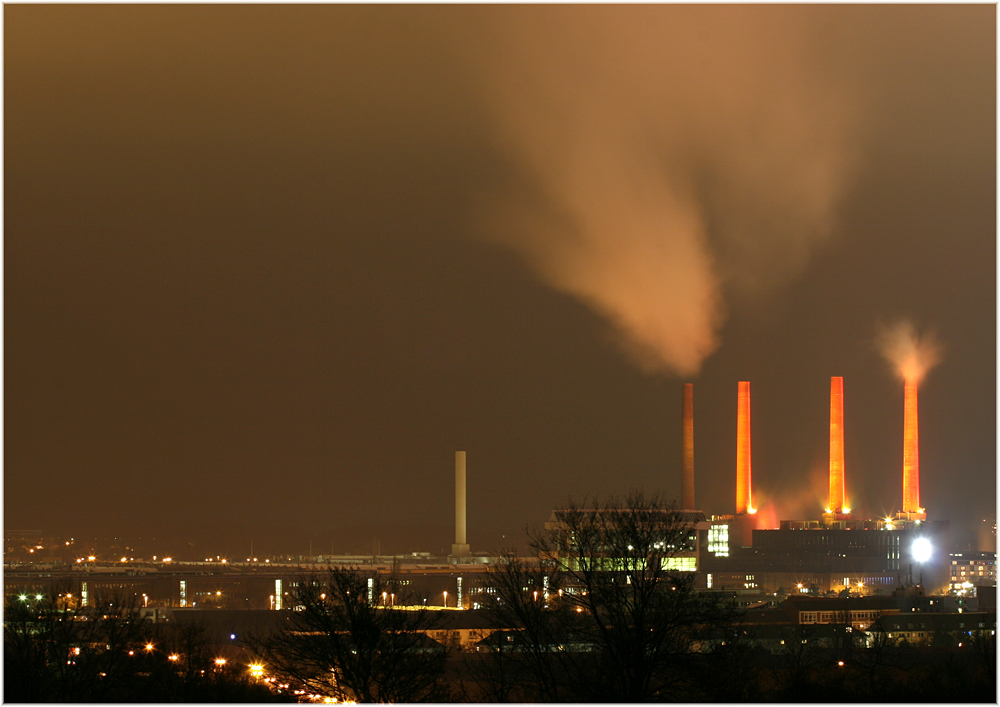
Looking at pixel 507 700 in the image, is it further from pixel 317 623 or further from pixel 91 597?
pixel 91 597

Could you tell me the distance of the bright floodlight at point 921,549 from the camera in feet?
190

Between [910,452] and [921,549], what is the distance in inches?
187

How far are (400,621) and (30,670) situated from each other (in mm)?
Answer: 4107

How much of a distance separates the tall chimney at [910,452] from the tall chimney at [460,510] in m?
30.1

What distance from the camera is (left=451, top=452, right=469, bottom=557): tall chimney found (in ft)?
263

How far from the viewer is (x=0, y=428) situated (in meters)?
8.38

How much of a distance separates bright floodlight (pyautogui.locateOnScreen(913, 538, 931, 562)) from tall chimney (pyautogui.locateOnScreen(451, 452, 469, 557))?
102 feet

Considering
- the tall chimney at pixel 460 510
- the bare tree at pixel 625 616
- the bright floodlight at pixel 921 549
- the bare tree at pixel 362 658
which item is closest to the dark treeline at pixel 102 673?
the bare tree at pixel 362 658

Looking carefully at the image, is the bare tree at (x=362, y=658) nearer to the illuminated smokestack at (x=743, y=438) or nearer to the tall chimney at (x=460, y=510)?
the illuminated smokestack at (x=743, y=438)

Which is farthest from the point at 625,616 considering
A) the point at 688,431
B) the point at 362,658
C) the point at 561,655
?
the point at 688,431

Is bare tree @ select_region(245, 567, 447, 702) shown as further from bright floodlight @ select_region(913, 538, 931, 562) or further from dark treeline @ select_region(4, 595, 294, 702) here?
bright floodlight @ select_region(913, 538, 931, 562)

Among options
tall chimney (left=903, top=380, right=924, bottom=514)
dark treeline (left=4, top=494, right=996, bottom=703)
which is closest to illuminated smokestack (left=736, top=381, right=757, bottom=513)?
tall chimney (left=903, top=380, right=924, bottom=514)

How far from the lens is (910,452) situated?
58.1 metres

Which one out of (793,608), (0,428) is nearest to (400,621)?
(0,428)
